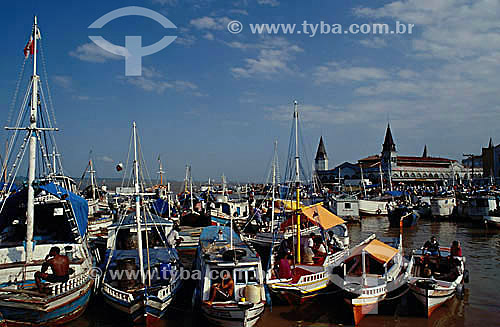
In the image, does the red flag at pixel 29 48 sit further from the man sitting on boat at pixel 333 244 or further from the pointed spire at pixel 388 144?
the pointed spire at pixel 388 144

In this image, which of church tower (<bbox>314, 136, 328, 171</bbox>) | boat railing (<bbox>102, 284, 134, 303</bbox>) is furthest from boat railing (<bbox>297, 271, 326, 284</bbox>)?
church tower (<bbox>314, 136, 328, 171</bbox>)

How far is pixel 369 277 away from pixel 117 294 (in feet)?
29.3

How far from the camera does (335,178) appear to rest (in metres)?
102

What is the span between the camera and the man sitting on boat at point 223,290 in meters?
12.0

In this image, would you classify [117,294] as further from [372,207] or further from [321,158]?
[321,158]

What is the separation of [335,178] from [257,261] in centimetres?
9249

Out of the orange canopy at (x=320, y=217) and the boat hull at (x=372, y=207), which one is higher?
the orange canopy at (x=320, y=217)

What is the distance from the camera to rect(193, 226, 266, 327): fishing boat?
11.1 m

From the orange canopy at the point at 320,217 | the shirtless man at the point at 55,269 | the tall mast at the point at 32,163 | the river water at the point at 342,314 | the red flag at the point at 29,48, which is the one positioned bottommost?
the river water at the point at 342,314

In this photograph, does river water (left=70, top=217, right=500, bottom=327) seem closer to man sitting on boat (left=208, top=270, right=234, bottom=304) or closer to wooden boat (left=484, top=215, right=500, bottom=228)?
man sitting on boat (left=208, top=270, right=234, bottom=304)

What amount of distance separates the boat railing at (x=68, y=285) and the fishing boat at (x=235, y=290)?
13.0 ft

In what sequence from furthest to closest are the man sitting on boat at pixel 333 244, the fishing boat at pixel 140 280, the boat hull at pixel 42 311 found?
the man sitting on boat at pixel 333 244, the fishing boat at pixel 140 280, the boat hull at pixel 42 311

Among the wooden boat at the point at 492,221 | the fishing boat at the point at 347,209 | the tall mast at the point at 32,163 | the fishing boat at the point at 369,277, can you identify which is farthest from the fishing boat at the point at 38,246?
the wooden boat at the point at 492,221

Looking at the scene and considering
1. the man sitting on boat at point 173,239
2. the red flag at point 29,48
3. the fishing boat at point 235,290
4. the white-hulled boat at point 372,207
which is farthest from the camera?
the white-hulled boat at point 372,207
